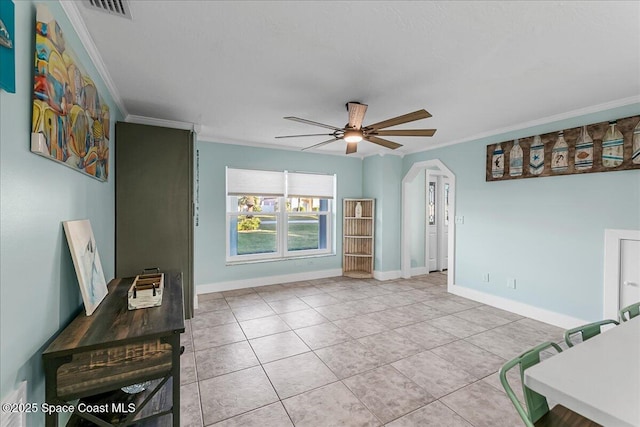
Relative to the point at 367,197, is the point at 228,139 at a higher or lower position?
higher

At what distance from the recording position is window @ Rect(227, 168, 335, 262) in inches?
190

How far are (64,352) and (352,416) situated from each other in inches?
66.6

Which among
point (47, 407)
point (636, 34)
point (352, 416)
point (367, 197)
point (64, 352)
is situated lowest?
point (352, 416)

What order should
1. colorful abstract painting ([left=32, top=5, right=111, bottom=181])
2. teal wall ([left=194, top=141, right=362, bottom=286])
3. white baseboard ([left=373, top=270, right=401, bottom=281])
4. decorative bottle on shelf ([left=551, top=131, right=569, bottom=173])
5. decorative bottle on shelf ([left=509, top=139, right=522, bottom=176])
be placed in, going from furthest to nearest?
white baseboard ([left=373, top=270, right=401, bottom=281]) < teal wall ([left=194, top=141, right=362, bottom=286]) < decorative bottle on shelf ([left=509, top=139, right=522, bottom=176]) < decorative bottle on shelf ([left=551, top=131, right=569, bottom=173]) < colorful abstract painting ([left=32, top=5, right=111, bottom=181])

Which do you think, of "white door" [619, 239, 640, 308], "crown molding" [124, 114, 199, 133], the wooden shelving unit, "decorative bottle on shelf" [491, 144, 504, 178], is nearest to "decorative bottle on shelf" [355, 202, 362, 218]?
the wooden shelving unit

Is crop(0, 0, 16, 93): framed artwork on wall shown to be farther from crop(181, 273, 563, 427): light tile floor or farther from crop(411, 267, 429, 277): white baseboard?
crop(411, 267, 429, 277): white baseboard

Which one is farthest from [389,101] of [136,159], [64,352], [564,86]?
[64,352]

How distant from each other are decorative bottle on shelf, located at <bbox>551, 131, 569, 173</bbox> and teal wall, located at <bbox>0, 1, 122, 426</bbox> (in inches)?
182

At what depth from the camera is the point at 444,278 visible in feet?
18.7

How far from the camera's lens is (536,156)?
3.55 metres

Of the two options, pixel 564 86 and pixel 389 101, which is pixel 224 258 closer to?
pixel 389 101

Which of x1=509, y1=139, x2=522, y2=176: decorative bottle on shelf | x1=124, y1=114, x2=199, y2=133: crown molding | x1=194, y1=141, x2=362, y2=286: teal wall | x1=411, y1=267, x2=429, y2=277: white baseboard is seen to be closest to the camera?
x1=124, y1=114, x2=199, y2=133: crown molding

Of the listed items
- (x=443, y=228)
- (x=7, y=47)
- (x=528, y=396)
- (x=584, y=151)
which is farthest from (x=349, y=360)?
(x=443, y=228)

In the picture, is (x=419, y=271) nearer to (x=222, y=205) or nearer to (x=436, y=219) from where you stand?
(x=436, y=219)
